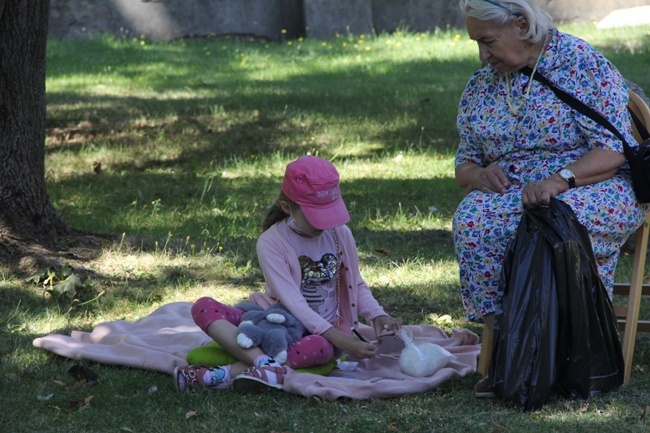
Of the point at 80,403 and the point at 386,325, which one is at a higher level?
the point at 386,325

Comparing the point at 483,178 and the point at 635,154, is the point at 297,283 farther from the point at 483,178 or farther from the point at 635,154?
the point at 635,154

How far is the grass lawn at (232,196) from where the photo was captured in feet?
12.1

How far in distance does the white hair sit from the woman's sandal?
1748mm

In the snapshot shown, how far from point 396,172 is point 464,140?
4.11 metres

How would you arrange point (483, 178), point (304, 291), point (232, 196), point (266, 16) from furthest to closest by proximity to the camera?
point (266, 16) → point (232, 196) → point (304, 291) → point (483, 178)

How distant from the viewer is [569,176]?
3902 millimetres

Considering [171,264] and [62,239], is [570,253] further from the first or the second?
[62,239]

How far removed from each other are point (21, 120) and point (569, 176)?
10.2 ft

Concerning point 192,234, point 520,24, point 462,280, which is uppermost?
point 520,24

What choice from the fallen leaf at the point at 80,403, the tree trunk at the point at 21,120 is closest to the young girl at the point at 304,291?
the fallen leaf at the point at 80,403

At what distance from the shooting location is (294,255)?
416cm

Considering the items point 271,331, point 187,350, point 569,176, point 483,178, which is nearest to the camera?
point 569,176

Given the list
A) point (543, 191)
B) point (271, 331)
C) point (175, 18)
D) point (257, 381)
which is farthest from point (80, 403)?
Result: point (175, 18)

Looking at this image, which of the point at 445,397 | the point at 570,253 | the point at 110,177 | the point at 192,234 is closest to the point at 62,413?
the point at 445,397
